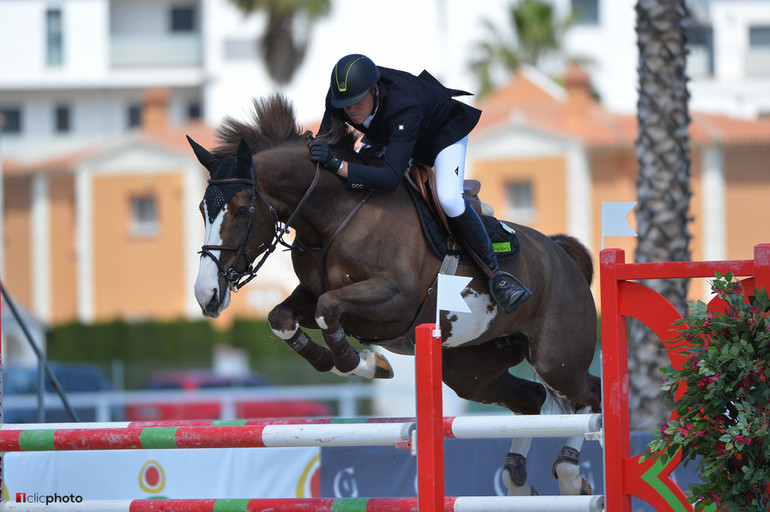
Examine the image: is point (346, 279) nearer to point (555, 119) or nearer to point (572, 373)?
point (572, 373)

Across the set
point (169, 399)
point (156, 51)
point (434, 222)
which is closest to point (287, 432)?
point (434, 222)

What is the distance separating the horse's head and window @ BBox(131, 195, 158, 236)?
2752 centimetres

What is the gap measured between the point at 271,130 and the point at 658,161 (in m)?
3.62

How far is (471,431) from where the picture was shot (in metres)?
3.87

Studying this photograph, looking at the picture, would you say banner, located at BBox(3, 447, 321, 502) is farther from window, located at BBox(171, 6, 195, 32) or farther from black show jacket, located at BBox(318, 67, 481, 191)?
window, located at BBox(171, 6, 195, 32)

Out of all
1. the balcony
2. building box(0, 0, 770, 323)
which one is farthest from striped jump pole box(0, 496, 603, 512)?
the balcony

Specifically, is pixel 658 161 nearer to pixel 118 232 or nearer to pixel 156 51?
pixel 118 232

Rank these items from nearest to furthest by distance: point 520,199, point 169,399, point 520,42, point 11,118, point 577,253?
point 577,253 → point 169,399 → point 520,199 → point 520,42 → point 11,118

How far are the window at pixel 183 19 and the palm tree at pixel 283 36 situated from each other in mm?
5034

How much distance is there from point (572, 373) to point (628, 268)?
1506 mm

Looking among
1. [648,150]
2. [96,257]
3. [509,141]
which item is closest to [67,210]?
[96,257]

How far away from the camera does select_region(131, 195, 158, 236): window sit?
3144 centimetres

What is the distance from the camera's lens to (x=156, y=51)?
40.1 metres

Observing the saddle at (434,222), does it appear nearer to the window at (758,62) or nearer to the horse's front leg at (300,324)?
the horse's front leg at (300,324)
